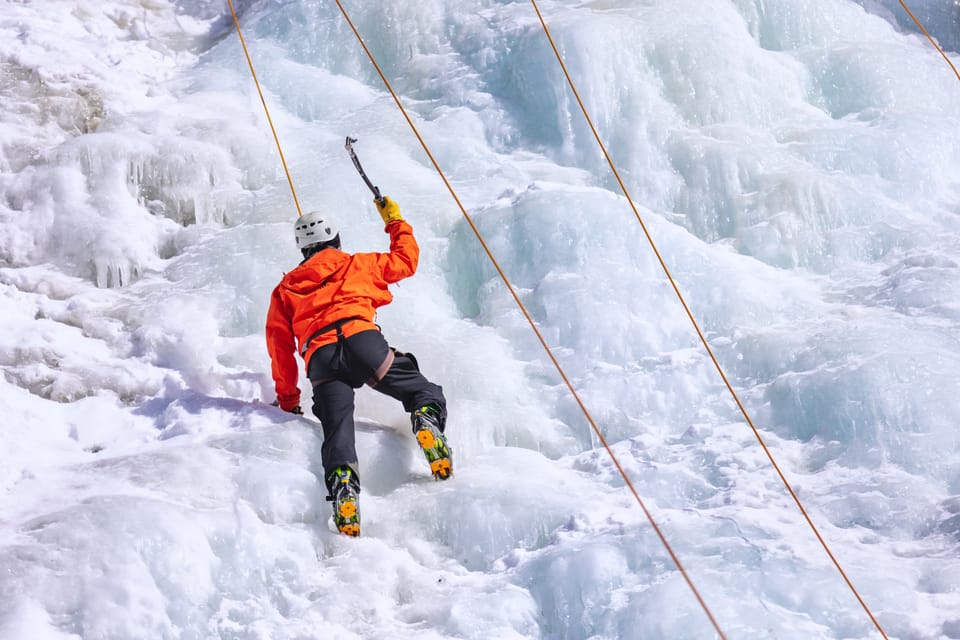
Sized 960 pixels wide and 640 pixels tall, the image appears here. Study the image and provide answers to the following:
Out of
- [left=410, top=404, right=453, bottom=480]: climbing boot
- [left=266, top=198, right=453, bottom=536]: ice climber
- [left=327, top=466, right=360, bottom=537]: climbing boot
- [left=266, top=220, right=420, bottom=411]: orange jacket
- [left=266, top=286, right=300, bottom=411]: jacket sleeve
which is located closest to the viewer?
[left=327, top=466, right=360, bottom=537]: climbing boot

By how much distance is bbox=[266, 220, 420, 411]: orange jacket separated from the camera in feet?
16.0

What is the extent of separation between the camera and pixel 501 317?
19.7ft

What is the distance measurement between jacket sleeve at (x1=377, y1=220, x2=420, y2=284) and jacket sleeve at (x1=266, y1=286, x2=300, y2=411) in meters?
0.52

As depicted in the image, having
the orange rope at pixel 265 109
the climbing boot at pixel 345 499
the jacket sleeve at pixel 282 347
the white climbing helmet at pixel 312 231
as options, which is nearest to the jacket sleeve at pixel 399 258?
the white climbing helmet at pixel 312 231

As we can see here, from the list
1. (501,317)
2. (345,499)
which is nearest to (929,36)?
(501,317)

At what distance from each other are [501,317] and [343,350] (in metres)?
1.41

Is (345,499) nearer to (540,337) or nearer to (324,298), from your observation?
(324,298)

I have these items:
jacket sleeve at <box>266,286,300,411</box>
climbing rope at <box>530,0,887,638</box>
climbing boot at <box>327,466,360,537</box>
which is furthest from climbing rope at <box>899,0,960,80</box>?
climbing boot at <box>327,466,360,537</box>

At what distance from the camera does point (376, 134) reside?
7336mm

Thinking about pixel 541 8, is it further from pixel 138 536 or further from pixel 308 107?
pixel 138 536

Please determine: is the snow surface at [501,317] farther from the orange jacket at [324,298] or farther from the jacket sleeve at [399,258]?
the jacket sleeve at [399,258]

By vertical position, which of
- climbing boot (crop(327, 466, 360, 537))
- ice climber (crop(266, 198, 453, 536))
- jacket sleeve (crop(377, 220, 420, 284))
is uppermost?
jacket sleeve (crop(377, 220, 420, 284))

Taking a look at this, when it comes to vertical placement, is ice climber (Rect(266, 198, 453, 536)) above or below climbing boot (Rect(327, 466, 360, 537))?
above

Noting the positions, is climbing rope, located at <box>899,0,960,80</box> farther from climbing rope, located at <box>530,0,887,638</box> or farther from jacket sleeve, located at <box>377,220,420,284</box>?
jacket sleeve, located at <box>377,220,420,284</box>
